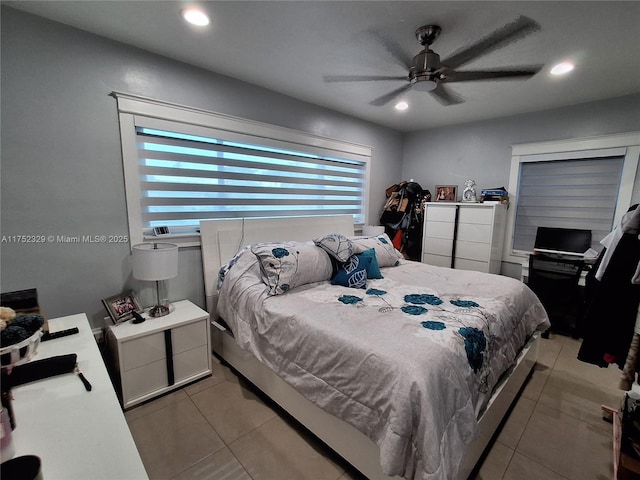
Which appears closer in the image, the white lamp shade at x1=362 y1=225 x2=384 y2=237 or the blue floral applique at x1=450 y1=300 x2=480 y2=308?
the blue floral applique at x1=450 y1=300 x2=480 y2=308

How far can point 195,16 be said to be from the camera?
175 cm

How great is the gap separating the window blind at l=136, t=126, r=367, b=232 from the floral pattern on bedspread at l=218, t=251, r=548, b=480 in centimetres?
77

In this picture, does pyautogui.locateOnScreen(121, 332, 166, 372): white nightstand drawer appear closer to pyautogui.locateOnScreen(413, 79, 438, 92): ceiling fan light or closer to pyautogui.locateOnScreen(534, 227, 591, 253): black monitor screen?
pyautogui.locateOnScreen(413, 79, 438, 92): ceiling fan light

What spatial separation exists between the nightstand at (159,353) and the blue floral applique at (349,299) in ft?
3.49

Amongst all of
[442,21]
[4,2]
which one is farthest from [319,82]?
[4,2]

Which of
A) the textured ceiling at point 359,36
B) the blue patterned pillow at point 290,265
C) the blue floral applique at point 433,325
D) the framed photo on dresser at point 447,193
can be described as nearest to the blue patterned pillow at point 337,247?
the blue patterned pillow at point 290,265

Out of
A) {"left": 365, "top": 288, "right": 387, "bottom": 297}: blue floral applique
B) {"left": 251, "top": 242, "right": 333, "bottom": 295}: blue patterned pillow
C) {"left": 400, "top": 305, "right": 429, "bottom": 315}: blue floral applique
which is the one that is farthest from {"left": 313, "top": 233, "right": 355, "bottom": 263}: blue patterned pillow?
{"left": 400, "top": 305, "right": 429, "bottom": 315}: blue floral applique

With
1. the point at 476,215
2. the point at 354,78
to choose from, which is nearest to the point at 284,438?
the point at 354,78

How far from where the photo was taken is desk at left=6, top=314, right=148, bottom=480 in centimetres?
78

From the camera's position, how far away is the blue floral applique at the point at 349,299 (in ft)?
6.21

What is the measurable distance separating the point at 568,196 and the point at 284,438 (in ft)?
12.8

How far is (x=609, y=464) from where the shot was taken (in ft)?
5.13

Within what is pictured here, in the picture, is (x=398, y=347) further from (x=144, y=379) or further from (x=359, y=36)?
(x=359, y=36)

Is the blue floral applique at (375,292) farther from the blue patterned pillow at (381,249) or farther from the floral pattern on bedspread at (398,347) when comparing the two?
the blue patterned pillow at (381,249)
